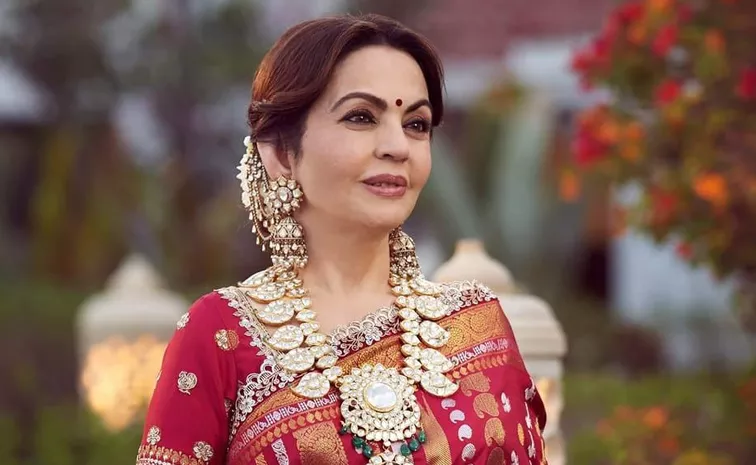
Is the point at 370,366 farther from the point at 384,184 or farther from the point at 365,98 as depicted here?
the point at 365,98

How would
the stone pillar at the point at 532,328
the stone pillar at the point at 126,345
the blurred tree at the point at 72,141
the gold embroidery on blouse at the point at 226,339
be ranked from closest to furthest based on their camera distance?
the gold embroidery on blouse at the point at 226,339
the stone pillar at the point at 532,328
the stone pillar at the point at 126,345
the blurred tree at the point at 72,141

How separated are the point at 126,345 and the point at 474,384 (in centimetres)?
642

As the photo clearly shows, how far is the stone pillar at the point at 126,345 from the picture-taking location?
955 centimetres

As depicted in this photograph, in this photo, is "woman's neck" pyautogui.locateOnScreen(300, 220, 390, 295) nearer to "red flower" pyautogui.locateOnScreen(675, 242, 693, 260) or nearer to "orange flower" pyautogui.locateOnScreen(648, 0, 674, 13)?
"orange flower" pyautogui.locateOnScreen(648, 0, 674, 13)

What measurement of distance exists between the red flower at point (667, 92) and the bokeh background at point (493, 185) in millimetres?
13

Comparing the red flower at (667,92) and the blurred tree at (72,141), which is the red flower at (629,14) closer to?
the red flower at (667,92)

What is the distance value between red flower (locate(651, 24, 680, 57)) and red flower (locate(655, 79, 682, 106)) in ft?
0.63

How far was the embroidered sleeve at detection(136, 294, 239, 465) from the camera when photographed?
339cm

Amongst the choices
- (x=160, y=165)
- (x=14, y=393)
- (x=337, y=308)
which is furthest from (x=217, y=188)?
(x=337, y=308)

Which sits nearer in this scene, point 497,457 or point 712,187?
point 497,457

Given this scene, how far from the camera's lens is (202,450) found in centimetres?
339

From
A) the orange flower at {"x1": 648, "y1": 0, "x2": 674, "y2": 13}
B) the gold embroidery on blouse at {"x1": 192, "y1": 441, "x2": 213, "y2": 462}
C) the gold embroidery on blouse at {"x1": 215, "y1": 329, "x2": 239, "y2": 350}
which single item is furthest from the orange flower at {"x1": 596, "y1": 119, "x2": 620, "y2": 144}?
the gold embroidery on blouse at {"x1": 192, "y1": 441, "x2": 213, "y2": 462}

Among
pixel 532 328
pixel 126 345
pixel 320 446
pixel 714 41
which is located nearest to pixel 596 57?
pixel 714 41

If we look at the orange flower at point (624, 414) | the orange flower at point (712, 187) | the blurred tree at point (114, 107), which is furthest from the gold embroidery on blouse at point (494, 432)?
the blurred tree at point (114, 107)
